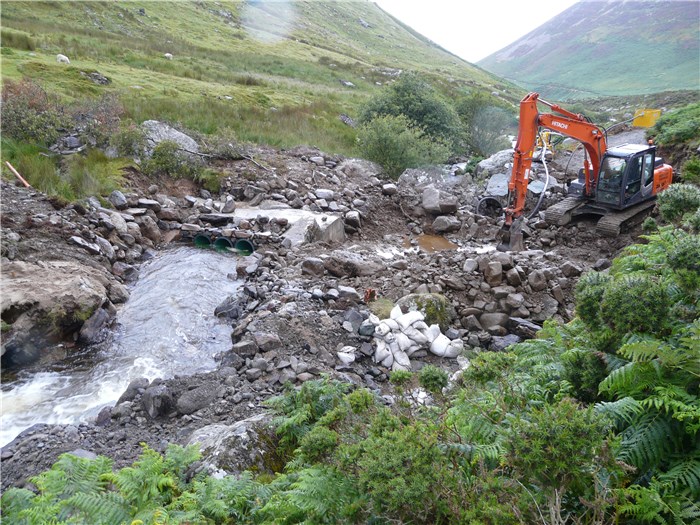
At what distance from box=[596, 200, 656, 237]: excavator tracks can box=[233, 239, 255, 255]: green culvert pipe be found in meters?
8.64

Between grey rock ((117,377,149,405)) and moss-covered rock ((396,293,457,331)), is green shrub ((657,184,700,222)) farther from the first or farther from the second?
grey rock ((117,377,149,405))

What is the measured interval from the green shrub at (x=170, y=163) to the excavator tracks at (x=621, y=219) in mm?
11557

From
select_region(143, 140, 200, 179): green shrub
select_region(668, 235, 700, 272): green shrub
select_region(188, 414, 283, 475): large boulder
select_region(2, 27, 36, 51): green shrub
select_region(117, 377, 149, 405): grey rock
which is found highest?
select_region(2, 27, 36, 51): green shrub

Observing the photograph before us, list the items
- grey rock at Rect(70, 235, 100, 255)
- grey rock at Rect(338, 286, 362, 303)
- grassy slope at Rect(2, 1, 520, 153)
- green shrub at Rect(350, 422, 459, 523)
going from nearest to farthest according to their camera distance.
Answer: green shrub at Rect(350, 422, 459, 523), grey rock at Rect(338, 286, 362, 303), grey rock at Rect(70, 235, 100, 255), grassy slope at Rect(2, 1, 520, 153)

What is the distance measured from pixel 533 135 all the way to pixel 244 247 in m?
7.66

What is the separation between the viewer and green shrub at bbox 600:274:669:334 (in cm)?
293

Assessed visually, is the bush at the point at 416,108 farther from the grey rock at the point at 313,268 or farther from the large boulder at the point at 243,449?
the large boulder at the point at 243,449

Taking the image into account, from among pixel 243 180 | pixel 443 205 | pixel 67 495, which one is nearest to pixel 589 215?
pixel 443 205

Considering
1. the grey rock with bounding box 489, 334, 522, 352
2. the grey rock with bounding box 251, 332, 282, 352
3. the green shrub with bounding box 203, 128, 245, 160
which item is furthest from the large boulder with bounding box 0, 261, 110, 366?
the green shrub with bounding box 203, 128, 245, 160

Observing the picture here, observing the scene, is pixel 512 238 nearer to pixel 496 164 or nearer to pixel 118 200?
pixel 496 164

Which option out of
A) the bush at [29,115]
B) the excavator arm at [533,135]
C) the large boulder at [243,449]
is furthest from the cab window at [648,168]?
the bush at [29,115]

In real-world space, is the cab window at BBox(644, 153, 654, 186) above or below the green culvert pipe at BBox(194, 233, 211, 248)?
above

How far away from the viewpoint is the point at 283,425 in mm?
4016

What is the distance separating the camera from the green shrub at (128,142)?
13789 millimetres
